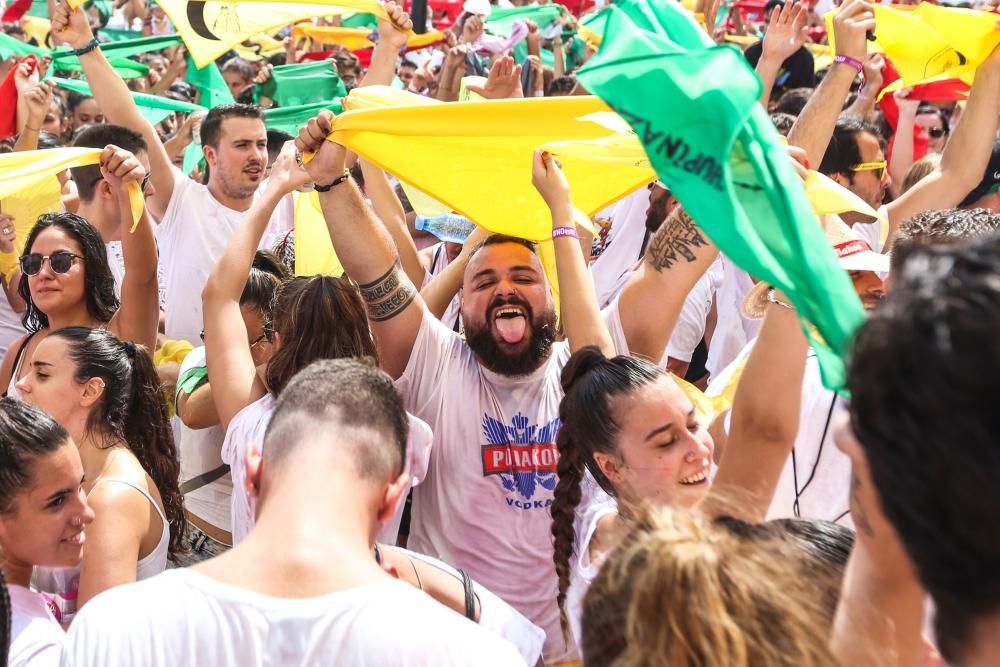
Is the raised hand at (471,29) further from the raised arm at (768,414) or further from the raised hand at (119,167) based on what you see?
the raised arm at (768,414)

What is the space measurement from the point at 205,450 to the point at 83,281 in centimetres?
88

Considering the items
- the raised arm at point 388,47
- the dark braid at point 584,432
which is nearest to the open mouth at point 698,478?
the dark braid at point 584,432

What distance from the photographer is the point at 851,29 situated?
13.3 ft

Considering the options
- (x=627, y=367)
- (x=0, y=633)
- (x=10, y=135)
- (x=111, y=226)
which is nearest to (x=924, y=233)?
(x=627, y=367)

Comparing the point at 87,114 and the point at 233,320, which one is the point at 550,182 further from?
the point at 87,114

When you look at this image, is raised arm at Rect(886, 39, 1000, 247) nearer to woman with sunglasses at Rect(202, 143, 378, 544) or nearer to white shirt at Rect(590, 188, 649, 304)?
white shirt at Rect(590, 188, 649, 304)

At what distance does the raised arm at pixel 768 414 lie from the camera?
226 cm

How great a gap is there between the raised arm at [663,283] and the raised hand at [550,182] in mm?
446

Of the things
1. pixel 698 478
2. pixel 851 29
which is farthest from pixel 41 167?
pixel 851 29

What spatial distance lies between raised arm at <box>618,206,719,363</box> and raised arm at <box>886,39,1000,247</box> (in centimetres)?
83

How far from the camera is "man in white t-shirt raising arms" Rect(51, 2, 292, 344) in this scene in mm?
5488

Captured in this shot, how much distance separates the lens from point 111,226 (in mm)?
5215

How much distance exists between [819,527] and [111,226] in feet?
13.3

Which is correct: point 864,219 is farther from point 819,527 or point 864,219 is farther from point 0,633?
point 0,633
